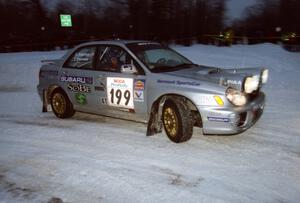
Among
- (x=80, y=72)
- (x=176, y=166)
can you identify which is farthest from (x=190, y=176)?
(x=80, y=72)

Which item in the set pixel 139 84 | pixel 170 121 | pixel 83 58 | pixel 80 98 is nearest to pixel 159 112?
pixel 170 121

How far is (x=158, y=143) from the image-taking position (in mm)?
5320

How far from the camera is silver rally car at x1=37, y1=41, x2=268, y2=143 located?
4.93 meters

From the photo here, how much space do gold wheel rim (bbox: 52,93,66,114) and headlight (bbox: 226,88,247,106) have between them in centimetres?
348

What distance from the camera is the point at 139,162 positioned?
15.1 feet

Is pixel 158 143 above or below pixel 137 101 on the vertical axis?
below

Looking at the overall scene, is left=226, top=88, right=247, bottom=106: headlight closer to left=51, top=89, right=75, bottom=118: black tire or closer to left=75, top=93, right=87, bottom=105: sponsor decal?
left=75, top=93, right=87, bottom=105: sponsor decal

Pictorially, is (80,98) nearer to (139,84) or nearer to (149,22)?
(139,84)

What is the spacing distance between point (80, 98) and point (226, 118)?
297 cm

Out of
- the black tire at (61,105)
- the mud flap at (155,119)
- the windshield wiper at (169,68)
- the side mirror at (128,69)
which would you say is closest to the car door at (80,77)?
the black tire at (61,105)

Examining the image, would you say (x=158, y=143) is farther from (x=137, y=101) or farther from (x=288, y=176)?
(x=288, y=176)

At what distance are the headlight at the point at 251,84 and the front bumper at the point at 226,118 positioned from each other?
205mm

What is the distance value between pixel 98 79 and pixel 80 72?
55 cm

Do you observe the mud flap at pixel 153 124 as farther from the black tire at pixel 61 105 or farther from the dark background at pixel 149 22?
the dark background at pixel 149 22
